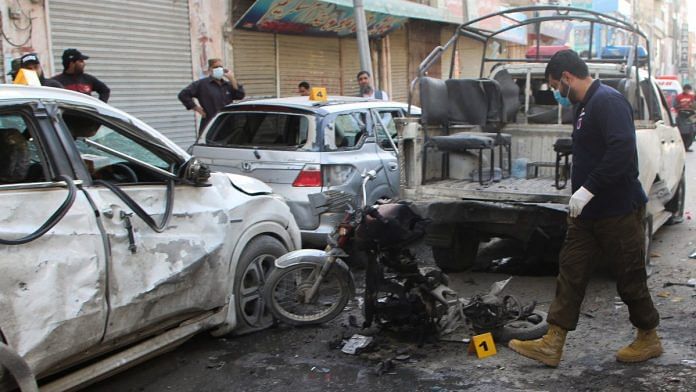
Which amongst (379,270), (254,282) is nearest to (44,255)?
(254,282)

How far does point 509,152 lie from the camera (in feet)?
24.0

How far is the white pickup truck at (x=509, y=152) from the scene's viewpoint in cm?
610

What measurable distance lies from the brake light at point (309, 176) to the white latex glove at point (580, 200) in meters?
3.20

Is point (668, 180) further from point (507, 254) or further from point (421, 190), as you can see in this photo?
point (421, 190)

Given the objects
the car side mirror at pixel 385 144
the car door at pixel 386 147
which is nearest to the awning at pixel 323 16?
the car door at pixel 386 147

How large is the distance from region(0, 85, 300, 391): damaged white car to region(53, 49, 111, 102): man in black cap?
399cm

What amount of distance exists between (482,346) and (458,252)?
2.18 metres

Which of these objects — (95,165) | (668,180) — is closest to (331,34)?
(668,180)

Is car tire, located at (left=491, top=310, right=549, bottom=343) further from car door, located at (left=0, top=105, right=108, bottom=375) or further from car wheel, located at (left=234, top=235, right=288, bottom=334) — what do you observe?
car door, located at (left=0, top=105, right=108, bottom=375)

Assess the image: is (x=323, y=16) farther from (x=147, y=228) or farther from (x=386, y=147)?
(x=147, y=228)

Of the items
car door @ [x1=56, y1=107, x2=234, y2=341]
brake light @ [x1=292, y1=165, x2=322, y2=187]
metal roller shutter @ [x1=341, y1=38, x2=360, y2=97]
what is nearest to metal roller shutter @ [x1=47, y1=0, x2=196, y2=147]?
brake light @ [x1=292, y1=165, x2=322, y2=187]

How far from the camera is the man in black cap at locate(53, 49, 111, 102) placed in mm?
8312

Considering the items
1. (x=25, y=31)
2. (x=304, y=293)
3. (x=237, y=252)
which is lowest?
(x=304, y=293)

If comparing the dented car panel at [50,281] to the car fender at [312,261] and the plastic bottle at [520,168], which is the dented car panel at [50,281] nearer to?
the car fender at [312,261]
